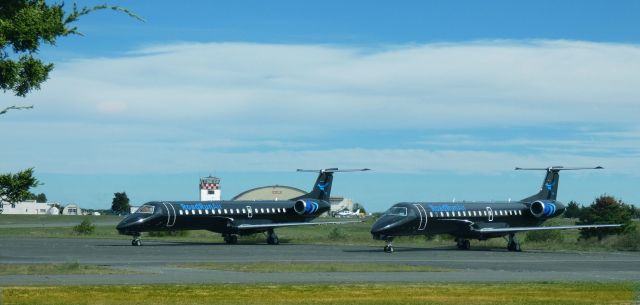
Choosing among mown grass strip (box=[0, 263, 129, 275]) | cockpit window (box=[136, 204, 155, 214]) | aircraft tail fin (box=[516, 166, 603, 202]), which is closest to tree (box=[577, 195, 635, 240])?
aircraft tail fin (box=[516, 166, 603, 202])

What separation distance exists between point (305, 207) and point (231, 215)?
586cm

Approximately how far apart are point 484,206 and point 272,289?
3563 cm

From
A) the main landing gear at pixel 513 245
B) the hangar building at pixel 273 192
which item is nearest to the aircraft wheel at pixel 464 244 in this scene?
the main landing gear at pixel 513 245

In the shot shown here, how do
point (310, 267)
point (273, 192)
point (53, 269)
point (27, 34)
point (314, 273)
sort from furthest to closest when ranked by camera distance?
point (273, 192)
point (310, 267)
point (53, 269)
point (314, 273)
point (27, 34)

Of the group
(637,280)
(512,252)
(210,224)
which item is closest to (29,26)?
(637,280)

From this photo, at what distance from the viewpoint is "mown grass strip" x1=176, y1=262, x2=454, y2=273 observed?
1393 inches

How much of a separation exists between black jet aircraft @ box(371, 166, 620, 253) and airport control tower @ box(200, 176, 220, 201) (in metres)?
58.4

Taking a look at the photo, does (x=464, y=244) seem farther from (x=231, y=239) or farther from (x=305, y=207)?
(x=231, y=239)

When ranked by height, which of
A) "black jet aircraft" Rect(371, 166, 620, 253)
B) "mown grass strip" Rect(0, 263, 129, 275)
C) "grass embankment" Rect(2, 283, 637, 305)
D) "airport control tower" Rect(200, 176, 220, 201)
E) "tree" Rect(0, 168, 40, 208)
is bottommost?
"grass embankment" Rect(2, 283, 637, 305)

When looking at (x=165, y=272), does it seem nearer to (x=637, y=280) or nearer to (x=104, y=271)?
(x=104, y=271)

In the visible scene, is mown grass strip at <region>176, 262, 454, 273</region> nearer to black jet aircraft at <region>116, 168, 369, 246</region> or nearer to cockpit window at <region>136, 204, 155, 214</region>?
black jet aircraft at <region>116, 168, 369, 246</region>

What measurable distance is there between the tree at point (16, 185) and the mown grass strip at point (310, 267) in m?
21.6

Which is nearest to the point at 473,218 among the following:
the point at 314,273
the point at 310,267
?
the point at 310,267

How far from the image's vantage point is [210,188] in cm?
11825
